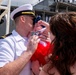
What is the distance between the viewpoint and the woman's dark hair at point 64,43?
1201mm

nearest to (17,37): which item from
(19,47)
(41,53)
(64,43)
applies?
(19,47)

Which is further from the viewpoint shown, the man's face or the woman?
the man's face

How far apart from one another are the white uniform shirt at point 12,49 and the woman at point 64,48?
34 cm

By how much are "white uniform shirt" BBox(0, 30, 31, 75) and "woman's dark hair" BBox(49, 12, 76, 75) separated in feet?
1.20

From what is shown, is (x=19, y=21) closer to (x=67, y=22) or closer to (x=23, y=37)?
(x=23, y=37)

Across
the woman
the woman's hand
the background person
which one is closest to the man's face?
the background person

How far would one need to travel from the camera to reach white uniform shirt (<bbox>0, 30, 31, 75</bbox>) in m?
1.52

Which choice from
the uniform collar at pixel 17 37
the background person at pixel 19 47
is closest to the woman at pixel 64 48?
the background person at pixel 19 47

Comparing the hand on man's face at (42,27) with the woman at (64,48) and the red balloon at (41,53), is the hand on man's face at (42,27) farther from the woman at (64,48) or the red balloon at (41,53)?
the woman at (64,48)

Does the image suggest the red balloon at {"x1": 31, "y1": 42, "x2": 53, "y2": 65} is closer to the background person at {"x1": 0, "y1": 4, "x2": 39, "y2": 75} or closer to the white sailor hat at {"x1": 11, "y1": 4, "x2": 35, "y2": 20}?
the background person at {"x1": 0, "y1": 4, "x2": 39, "y2": 75}

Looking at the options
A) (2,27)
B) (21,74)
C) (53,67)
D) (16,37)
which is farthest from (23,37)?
(2,27)

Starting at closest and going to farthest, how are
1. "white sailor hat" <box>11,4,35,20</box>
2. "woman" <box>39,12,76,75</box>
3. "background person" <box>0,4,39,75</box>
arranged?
"woman" <box>39,12,76,75</box> → "background person" <box>0,4,39,75</box> → "white sailor hat" <box>11,4,35,20</box>

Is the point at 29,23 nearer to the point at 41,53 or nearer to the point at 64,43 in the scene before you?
the point at 41,53

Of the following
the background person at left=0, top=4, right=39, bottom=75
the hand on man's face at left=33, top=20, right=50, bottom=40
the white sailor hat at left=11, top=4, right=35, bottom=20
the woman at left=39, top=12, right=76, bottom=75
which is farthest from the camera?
the white sailor hat at left=11, top=4, right=35, bottom=20
